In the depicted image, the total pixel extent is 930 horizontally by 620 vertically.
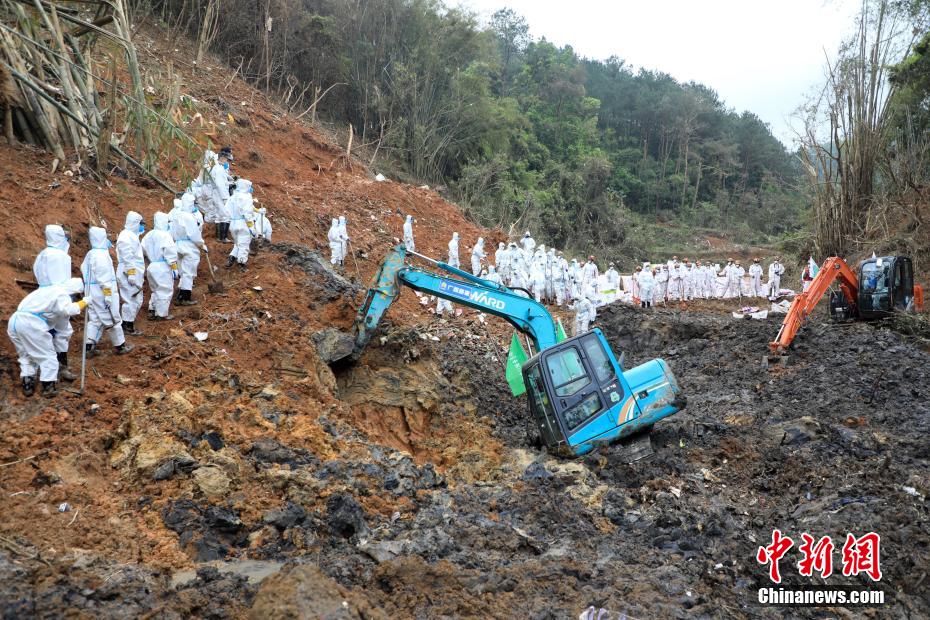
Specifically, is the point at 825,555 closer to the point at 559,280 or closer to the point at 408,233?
the point at 408,233

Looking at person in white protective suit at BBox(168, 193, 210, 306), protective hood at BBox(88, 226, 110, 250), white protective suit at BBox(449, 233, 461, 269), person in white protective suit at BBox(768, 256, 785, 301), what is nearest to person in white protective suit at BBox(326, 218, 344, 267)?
white protective suit at BBox(449, 233, 461, 269)

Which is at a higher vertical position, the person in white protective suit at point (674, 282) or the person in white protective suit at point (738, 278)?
the person in white protective suit at point (738, 278)

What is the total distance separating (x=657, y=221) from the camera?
168 feet

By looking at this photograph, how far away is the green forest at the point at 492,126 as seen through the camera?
30.0 metres

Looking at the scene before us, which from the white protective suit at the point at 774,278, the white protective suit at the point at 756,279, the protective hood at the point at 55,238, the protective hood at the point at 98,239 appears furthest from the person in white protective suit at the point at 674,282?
the protective hood at the point at 55,238

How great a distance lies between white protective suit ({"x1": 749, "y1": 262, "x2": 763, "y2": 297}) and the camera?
2439 centimetres

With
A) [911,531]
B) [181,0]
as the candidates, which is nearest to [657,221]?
[181,0]

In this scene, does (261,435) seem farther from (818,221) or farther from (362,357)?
(818,221)

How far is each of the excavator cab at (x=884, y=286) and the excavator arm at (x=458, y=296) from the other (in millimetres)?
9208

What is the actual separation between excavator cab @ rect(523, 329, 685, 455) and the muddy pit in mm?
329

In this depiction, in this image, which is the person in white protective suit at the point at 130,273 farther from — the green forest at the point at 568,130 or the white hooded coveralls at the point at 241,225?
the green forest at the point at 568,130

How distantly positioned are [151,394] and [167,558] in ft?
8.48

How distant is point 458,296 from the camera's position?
855 cm

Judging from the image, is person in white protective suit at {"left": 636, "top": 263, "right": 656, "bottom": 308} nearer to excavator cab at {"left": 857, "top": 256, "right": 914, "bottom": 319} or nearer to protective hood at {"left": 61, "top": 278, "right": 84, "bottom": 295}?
excavator cab at {"left": 857, "top": 256, "right": 914, "bottom": 319}
